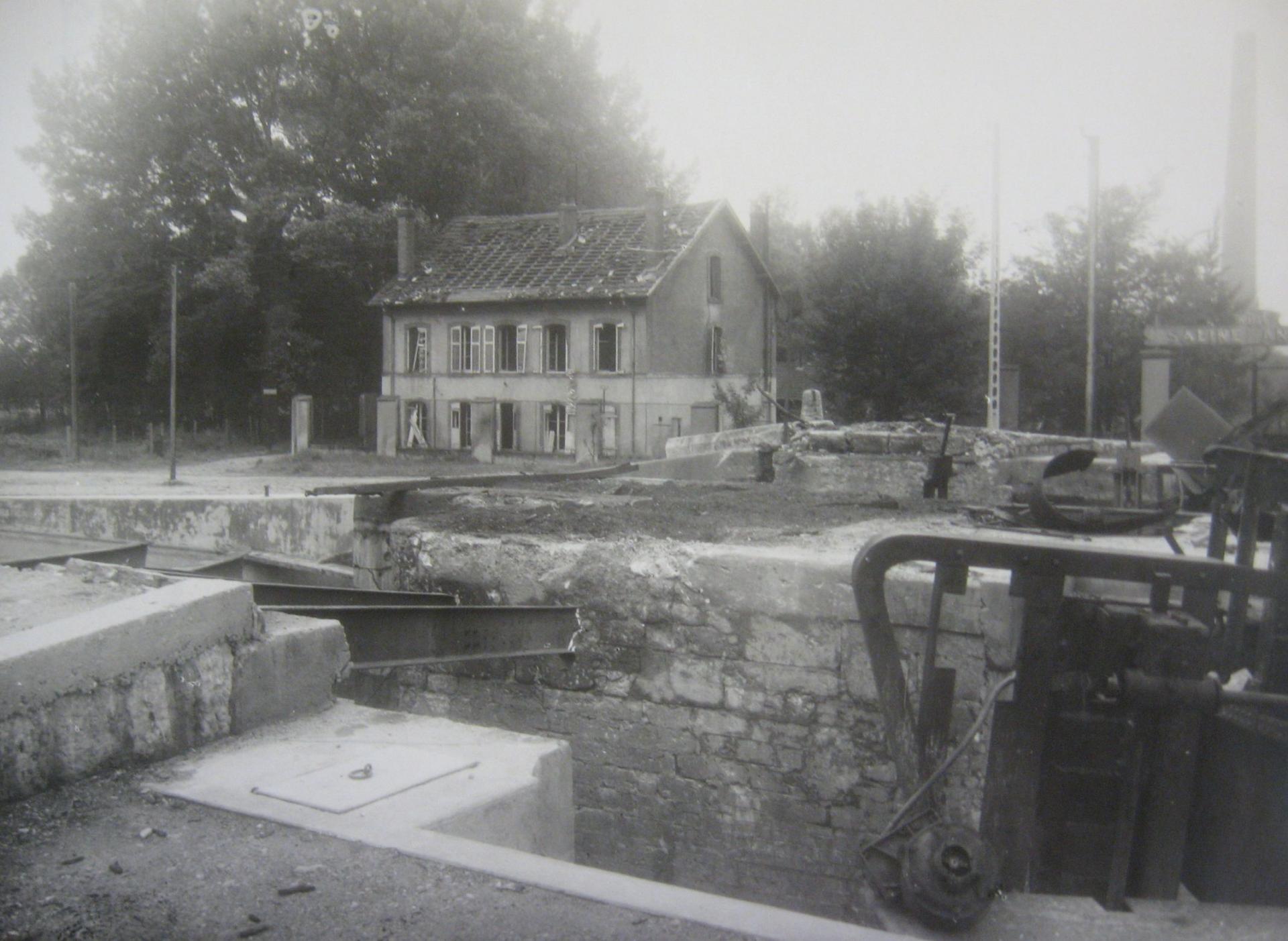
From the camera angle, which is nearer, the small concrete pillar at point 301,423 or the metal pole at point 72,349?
the metal pole at point 72,349

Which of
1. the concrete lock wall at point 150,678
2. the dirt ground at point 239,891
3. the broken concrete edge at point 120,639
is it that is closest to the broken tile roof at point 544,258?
the concrete lock wall at point 150,678

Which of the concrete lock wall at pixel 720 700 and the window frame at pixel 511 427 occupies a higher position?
the window frame at pixel 511 427

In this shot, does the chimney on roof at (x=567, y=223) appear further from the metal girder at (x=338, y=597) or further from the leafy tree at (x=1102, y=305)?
the metal girder at (x=338, y=597)

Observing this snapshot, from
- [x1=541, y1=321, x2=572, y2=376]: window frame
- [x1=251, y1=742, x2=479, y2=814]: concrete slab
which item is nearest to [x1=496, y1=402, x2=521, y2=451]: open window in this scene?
[x1=541, y1=321, x2=572, y2=376]: window frame

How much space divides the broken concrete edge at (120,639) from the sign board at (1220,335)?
8484 millimetres

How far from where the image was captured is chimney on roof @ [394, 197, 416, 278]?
A: 33.3 m

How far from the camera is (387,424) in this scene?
109 ft

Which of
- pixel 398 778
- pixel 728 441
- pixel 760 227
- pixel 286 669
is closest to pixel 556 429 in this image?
pixel 760 227

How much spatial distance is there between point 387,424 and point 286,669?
29.7 m

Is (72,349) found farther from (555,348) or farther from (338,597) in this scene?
(338,597)

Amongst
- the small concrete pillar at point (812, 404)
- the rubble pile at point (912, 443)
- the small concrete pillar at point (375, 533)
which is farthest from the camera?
the small concrete pillar at point (812, 404)

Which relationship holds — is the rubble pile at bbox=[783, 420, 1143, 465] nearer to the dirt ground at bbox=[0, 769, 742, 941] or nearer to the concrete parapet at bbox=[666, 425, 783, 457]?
the concrete parapet at bbox=[666, 425, 783, 457]

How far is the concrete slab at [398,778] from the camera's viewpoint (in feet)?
11.3

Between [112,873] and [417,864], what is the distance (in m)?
0.89
